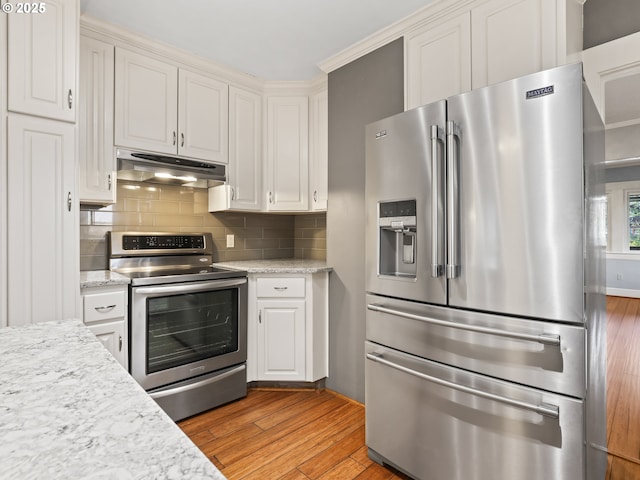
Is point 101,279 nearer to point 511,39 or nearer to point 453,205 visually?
point 453,205

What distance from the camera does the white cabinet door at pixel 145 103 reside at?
7.52 feet

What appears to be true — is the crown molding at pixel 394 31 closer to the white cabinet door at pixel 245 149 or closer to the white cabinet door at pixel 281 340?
the white cabinet door at pixel 245 149

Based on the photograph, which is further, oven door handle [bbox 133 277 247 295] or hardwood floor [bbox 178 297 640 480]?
oven door handle [bbox 133 277 247 295]

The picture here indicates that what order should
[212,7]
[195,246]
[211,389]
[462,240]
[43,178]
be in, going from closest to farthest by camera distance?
[462,240] → [43,178] → [212,7] → [211,389] → [195,246]

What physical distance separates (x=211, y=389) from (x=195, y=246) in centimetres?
111

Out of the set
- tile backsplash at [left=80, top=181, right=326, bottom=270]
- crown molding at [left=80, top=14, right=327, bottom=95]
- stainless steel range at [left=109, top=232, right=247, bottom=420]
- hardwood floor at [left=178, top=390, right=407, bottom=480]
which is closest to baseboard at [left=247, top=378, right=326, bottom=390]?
hardwood floor at [left=178, top=390, right=407, bottom=480]

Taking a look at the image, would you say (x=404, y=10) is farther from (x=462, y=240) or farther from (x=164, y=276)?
(x=164, y=276)

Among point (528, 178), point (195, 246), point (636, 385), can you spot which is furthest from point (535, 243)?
point (195, 246)

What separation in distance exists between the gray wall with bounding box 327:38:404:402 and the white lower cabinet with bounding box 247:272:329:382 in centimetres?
17

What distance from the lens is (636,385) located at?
5.82ft

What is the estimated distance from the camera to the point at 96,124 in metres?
2.20

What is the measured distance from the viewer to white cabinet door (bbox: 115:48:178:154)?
2.29 meters

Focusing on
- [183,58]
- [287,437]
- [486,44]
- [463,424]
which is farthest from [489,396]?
[183,58]

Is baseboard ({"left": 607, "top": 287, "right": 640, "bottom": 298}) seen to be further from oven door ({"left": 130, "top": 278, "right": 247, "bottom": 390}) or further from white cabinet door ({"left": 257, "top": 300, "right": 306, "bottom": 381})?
oven door ({"left": 130, "top": 278, "right": 247, "bottom": 390})
